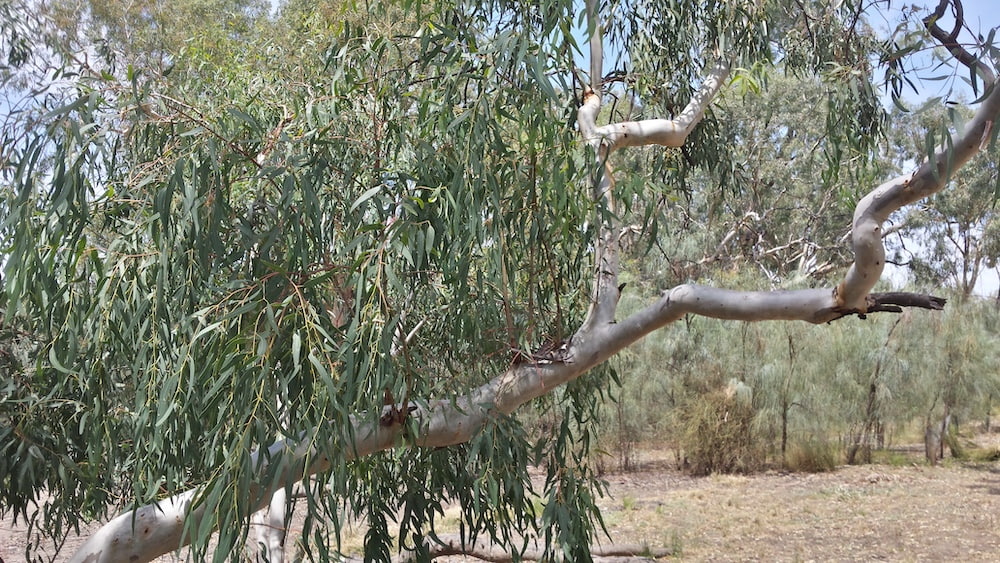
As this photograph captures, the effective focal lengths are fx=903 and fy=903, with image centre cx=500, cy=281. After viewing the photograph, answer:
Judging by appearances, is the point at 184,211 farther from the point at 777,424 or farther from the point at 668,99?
the point at 777,424

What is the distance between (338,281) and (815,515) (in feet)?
17.9

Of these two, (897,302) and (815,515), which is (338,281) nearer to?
(897,302)

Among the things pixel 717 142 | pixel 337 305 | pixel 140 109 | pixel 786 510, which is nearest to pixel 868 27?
pixel 717 142

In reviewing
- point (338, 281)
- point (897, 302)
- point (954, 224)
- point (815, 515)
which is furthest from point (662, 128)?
point (954, 224)

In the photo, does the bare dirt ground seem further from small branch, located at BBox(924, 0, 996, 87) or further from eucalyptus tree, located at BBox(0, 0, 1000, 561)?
small branch, located at BBox(924, 0, 996, 87)

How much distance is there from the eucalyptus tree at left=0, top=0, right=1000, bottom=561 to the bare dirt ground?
343cm

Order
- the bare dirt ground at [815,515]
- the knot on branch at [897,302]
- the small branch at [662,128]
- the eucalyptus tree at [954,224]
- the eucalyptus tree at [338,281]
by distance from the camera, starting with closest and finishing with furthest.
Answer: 1. the eucalyptus tree at [338,281]
2. the knot on branch at [897,302]
3. the small branch at [662,128]
4. the bare dirt ground at [815,515]
5. the eucalyptus tree at [954,224]

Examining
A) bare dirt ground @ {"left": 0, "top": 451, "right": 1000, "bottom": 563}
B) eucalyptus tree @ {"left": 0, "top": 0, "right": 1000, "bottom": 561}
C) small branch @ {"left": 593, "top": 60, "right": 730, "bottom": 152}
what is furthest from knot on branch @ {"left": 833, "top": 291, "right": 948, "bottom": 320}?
bare dirt ground @ {"left": 0, "top": 451, "right": 1000, "bottom": 563}

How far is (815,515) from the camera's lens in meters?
6.77

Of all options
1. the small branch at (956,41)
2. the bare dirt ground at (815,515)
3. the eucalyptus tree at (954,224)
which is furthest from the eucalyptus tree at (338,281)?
the eucalyptus tree at (954,224)

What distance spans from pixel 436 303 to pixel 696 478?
6.64 metres

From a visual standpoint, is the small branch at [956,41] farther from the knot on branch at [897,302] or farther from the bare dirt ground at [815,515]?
the bare dirt ground at [815,515]

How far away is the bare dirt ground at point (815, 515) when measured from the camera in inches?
227

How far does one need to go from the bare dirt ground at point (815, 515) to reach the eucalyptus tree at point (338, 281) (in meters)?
3.43
